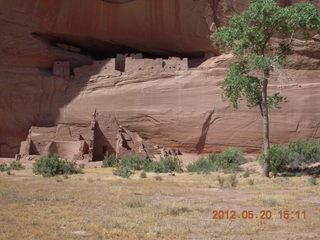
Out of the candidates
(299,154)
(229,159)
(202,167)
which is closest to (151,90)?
(229,159)

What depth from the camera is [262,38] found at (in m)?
11.9

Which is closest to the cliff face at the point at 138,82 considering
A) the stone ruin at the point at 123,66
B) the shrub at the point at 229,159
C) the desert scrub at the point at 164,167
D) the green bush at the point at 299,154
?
the stone ruin at the point at 123,66

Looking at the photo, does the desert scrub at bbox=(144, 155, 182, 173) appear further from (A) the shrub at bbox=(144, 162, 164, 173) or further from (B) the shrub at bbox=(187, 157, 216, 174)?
(B) the shrub at bbox=(187, 157, 216, 174)

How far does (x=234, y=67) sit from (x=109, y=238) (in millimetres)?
9066

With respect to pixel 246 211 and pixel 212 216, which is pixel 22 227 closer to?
pixel 212 216

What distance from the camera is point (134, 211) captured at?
5977 mm

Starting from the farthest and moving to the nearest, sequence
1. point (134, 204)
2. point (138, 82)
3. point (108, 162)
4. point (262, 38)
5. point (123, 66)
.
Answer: point (123, 66), point (138, 82), point (108, 162), point (262, 38), point (134, 204)

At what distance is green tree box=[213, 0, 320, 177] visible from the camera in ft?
37.7

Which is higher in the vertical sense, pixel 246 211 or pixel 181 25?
pixel 181 25

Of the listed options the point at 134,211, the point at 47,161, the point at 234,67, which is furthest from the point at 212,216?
the point at 47,161
